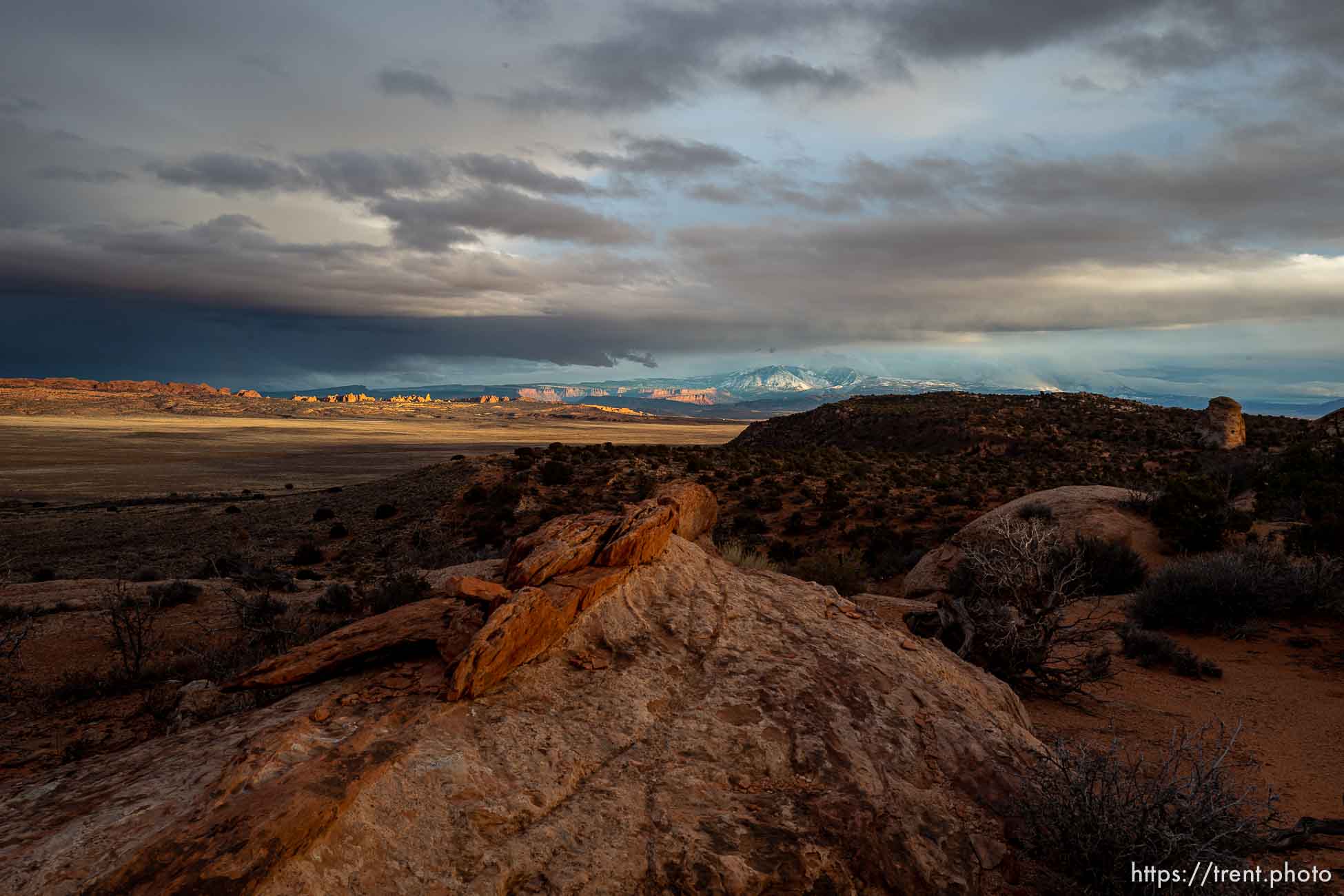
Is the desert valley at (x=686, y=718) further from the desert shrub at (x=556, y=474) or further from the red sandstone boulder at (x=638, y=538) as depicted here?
the desert shrub at (x=556, y=474)

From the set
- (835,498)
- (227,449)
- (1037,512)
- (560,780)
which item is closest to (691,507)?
(560,780)

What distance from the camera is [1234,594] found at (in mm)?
11578

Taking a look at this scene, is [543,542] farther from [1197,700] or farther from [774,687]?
[1197,700]

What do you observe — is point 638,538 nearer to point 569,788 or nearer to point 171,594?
point 569,788

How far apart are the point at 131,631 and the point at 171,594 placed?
4933mm

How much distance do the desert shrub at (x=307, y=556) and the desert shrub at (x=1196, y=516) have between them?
94.3ft

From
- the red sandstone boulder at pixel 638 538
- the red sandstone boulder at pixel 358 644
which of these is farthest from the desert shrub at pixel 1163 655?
the red sandstone boulder at pixel 358 644

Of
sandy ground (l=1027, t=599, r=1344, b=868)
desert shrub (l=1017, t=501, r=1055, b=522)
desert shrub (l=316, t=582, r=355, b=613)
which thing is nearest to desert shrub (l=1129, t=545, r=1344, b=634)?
sandy ground (l=1027, t=599, r=1344, b=868)

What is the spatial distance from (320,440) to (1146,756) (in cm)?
13492

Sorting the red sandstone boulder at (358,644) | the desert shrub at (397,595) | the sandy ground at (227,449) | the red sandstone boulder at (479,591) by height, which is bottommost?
the sandy ground at (227,449)

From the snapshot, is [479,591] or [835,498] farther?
[835,498]

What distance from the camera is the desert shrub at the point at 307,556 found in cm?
2400

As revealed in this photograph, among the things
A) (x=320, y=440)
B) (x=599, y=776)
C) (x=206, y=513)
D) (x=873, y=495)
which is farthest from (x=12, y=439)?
(x=599, y=776)

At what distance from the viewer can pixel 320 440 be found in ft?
391
